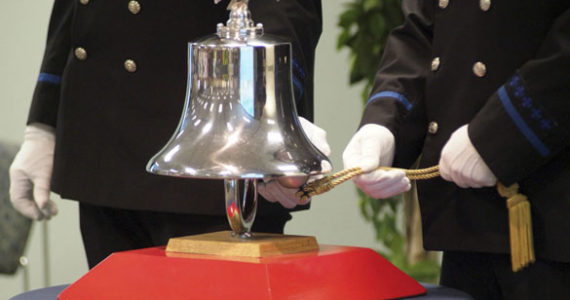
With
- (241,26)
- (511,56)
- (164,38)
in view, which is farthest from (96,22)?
(511,56)

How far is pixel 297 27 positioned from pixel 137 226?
1.36 feet

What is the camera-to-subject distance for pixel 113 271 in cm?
121

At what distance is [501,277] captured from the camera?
1.40m

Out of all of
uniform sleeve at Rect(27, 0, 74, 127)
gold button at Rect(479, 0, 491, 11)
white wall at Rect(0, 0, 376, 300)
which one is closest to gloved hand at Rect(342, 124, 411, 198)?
gold button at Rect(479, 0, 491, 11)

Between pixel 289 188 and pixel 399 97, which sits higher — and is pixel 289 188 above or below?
below

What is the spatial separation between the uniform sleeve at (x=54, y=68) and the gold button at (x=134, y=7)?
19 centimetres

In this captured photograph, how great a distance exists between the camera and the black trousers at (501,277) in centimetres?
134

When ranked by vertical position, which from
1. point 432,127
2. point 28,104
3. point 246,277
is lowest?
point 28,104

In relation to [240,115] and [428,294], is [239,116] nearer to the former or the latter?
[240,115]

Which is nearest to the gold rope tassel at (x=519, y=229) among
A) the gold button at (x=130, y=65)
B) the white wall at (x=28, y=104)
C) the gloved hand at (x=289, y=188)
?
the gloved hand at (x=289, y=188)

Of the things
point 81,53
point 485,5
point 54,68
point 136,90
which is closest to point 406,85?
point 485,5

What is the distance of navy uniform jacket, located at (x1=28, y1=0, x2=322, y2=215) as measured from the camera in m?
1.51

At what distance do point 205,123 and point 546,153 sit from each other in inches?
17.3

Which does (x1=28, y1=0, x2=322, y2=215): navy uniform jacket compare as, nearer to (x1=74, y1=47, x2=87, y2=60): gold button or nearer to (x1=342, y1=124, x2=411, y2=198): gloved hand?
(x1=74, y1=47, x2=87, y2=60): gold button
